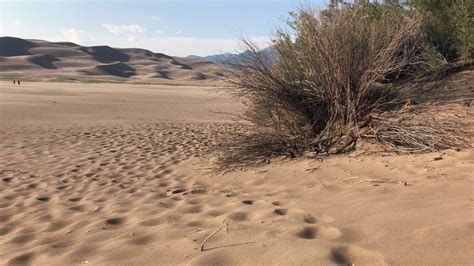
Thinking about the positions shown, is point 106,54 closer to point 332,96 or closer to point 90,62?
point 90,62

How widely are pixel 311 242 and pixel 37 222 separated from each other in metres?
3.10

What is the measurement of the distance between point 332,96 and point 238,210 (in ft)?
11.1

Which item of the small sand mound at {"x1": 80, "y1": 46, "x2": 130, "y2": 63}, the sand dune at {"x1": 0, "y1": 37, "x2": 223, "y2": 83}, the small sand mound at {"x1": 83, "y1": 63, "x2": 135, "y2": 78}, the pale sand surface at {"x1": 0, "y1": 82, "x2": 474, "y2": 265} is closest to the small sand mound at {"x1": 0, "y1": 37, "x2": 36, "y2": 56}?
the sand dune at {"x1": 0, "y1": 37, "x2": 223, "y2": 83}

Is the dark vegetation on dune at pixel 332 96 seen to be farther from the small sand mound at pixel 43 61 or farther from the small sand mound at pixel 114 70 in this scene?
the small sand mound at pixel 43 61

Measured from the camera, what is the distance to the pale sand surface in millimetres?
3266

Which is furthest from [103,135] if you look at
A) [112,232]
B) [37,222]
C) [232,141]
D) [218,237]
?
[218,237]

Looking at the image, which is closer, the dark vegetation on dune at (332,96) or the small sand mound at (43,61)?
the dark vegetation on dune at (332,96)

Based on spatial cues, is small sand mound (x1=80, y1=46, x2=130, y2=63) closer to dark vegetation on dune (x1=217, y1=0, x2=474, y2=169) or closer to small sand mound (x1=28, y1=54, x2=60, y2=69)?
small sand mound (x1=28, y1=54, x2=60, y2=69)

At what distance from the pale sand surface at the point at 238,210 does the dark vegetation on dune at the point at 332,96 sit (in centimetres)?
42

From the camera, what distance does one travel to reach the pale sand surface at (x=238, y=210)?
10.7 feet

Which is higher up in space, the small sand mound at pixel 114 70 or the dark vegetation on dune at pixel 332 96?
the dark vegetation on dune at pixel 332 96

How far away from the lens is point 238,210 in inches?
188

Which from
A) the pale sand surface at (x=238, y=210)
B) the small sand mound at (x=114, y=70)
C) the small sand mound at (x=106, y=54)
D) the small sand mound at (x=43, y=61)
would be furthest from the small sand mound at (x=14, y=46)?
the pale sand surface at (x=238, y=210)

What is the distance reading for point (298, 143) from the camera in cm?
761
